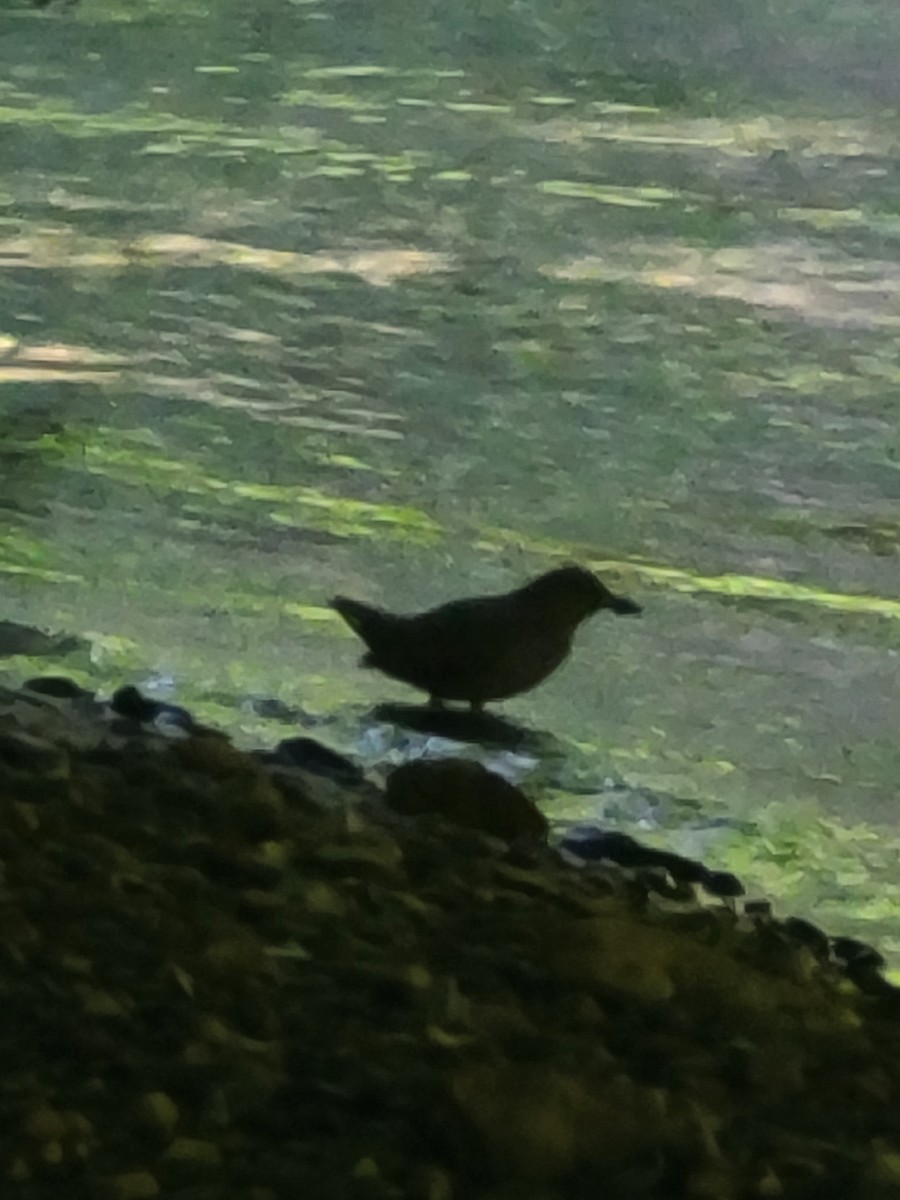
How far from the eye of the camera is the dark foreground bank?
88 cm

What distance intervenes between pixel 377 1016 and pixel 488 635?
0.54 meters

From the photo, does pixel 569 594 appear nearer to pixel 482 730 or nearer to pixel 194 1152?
pixel 482 730

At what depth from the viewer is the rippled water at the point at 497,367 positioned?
145 centimetres

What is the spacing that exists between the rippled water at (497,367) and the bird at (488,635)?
0.09m

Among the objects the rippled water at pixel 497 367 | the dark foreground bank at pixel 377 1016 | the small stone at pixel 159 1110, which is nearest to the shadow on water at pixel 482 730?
the rippled water at pixel 497 367

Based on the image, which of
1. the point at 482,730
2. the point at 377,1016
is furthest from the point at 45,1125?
the point at 482,730

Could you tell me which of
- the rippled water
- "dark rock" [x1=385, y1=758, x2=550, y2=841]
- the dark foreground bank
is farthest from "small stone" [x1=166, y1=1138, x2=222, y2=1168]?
the rippled water

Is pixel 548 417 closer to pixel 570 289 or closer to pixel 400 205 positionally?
pixel 570 289

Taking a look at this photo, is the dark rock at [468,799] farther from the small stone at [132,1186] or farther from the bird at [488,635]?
the small stone at [132,1186]

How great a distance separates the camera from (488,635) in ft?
5.01

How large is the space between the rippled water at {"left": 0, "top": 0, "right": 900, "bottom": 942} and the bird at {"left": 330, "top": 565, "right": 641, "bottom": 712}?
0.31 ft

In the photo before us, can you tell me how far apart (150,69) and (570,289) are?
1.46 feet

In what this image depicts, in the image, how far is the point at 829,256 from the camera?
143 centimetres

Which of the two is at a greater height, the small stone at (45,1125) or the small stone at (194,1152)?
the small stone at (45,1125)
